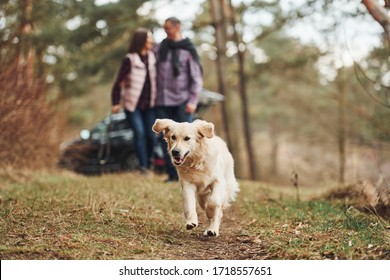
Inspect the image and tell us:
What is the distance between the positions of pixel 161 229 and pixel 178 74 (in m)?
3.44

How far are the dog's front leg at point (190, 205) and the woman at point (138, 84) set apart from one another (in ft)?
11.1

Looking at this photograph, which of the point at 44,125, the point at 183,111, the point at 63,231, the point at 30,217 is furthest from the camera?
the point at 44,125

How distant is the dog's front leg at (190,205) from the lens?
179 inches

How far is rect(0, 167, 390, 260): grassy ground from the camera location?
3932 millimetres

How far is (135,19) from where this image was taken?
45.5 ft

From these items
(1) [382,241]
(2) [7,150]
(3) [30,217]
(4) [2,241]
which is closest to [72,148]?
(2) [7,150]

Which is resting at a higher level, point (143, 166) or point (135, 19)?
point (135, 19)

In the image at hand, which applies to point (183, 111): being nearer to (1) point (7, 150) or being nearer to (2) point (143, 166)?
(2) point (143, 166)

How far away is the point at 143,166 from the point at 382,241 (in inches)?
194

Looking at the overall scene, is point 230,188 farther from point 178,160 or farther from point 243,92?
point 243,92

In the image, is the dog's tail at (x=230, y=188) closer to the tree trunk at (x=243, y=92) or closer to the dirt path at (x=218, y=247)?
the dirt path at (x=218, y=247)

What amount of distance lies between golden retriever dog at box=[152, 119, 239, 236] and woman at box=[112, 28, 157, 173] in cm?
324

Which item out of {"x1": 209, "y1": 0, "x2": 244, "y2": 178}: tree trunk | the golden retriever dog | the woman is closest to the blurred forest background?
{"x1": 209, "y1": 0, "x2": 244, "y2": 178}: tree trunk

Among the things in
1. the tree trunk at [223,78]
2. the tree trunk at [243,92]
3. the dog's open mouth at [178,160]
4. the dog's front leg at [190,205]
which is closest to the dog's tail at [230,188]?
the dog's front leg at [190,205]
